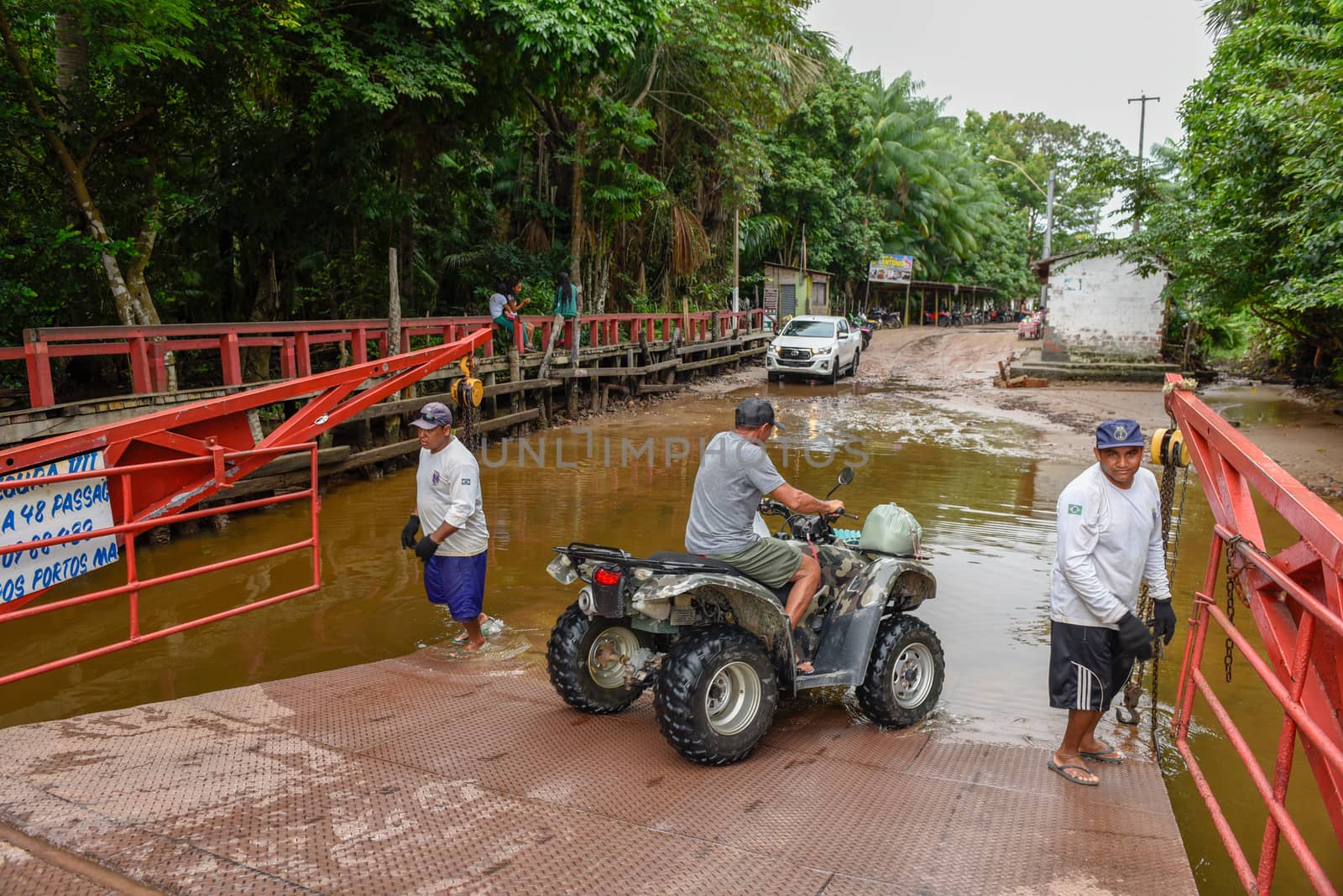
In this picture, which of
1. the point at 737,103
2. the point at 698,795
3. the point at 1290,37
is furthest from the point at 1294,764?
the point at 737,103

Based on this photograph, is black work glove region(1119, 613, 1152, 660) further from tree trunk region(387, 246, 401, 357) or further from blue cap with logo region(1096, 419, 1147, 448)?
Result: tree trunk region(387, 246, 401, 357)

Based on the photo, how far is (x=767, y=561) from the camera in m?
4.29

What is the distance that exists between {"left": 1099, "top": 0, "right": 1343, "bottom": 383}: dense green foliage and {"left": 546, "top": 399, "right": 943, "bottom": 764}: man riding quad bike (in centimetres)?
917

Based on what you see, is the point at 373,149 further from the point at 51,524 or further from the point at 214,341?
the point at 51,524

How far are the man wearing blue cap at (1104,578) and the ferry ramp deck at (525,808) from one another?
0.44 meters

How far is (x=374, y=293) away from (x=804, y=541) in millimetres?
16595

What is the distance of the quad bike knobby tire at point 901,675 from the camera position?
461 cm

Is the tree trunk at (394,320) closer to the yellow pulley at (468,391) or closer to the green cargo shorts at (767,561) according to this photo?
the yellow pulley at (468,391)

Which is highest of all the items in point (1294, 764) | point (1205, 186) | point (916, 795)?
point (1205, 186)

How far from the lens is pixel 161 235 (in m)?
15.2

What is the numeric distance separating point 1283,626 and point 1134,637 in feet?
2.67

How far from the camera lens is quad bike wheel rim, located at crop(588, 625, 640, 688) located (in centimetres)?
454

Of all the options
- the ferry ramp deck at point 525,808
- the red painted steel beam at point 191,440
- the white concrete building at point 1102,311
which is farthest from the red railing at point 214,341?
the white concrete building at point 1102,311

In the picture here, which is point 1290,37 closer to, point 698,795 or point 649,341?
point 649,341
